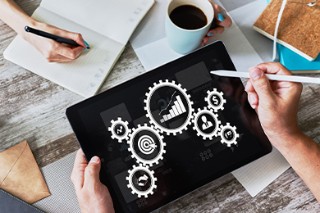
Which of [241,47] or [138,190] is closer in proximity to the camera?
[138,190]

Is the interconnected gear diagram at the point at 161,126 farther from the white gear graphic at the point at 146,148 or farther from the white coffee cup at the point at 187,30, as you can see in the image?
the white coffee cup at the point at 187,30

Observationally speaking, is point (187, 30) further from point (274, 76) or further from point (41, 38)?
point (41, 38)

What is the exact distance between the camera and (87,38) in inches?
31.6

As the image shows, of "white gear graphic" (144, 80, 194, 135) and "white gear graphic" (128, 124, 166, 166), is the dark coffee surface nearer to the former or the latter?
"white gear graphic" (144, 80, 194, 135)

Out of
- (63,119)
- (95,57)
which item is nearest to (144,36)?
(95,57)

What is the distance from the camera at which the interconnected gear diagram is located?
0.69m

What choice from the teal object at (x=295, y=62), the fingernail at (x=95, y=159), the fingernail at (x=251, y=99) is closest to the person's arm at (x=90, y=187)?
the fingernail at (x=95, y=159)

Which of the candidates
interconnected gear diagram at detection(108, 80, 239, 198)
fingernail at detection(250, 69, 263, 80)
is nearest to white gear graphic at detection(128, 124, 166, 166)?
interconnected gear diagram at detection(108, 80, 239, 198)

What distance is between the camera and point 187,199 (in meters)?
0.74

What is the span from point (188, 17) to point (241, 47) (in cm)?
17

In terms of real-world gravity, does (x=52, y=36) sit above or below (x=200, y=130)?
above

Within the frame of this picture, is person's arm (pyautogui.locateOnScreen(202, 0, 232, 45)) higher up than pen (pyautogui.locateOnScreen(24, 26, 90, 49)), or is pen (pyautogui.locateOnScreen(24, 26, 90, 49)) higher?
pen (pyautogui.locateOnScreen(24, 26, 90, 49))

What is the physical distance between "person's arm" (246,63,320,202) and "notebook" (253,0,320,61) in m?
0.14

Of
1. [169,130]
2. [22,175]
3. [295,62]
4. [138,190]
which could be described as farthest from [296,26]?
[22,175]
